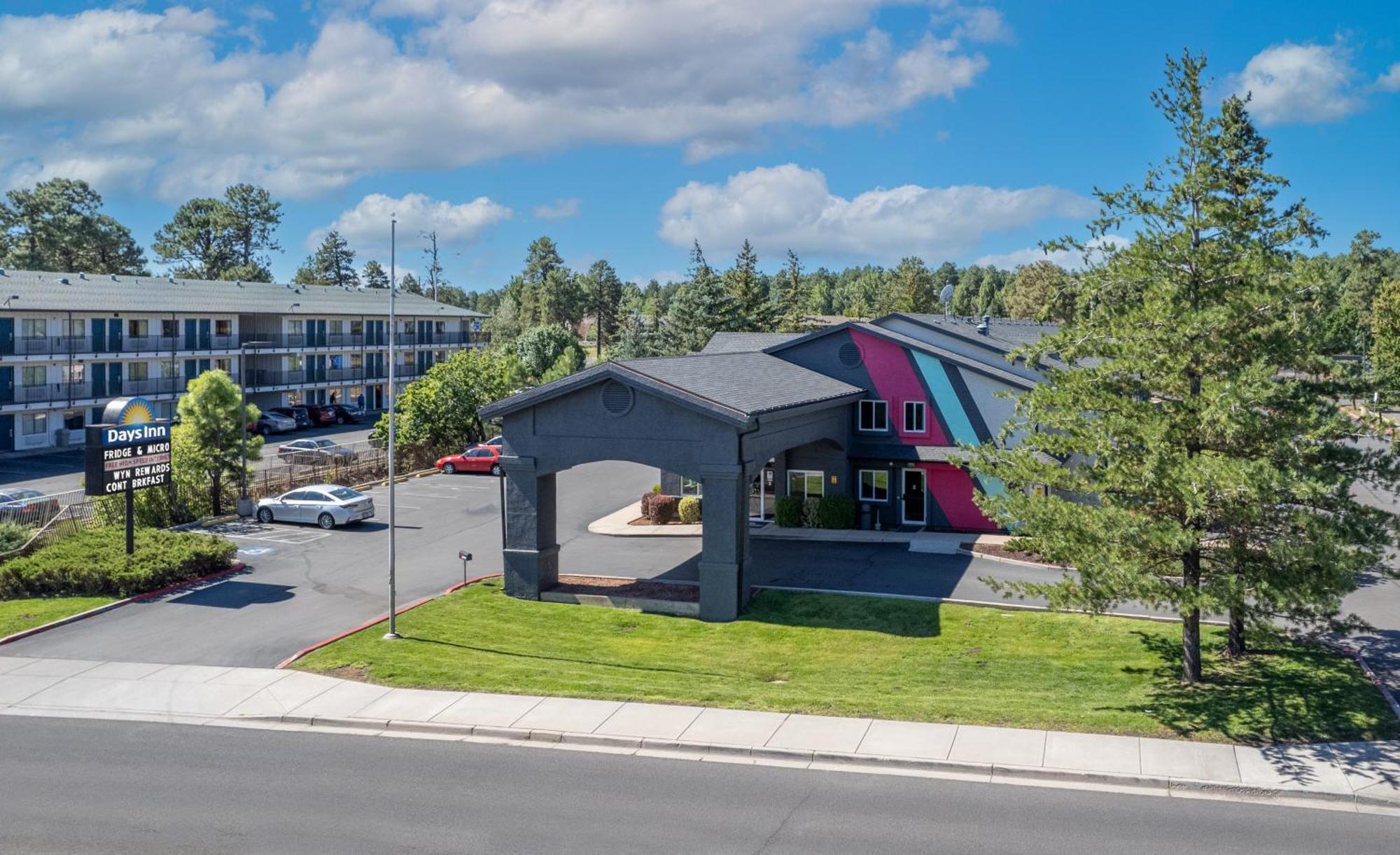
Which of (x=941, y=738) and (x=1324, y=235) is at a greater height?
(x=1324, y=235)

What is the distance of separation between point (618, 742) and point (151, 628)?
45.6ft

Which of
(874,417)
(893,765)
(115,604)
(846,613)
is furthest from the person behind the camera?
(874,417)

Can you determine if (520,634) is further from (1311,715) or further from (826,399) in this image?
(1311,715)

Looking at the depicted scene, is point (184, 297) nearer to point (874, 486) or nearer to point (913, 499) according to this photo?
point (874, 486)

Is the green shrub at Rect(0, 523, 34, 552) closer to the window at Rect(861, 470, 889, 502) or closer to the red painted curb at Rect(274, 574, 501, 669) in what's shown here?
the red painted curb at Rect(274, 574, 501, 669)

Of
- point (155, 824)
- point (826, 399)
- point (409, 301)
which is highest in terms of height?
point (409, 301)

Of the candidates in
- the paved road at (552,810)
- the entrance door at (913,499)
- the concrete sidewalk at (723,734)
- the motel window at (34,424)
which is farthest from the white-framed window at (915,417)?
the motel window at (34,424)

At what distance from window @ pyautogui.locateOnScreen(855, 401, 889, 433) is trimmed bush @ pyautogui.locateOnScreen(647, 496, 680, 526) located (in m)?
7.09

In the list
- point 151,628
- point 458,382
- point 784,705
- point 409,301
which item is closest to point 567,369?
point 458,382

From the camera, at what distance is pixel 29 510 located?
35.0 m

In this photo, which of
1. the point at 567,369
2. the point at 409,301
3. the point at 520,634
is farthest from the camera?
the point at 409,301

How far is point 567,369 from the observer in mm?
69000

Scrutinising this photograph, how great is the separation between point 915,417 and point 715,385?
37.1 feet

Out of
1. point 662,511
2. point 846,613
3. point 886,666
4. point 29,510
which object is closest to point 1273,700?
point 886,666
